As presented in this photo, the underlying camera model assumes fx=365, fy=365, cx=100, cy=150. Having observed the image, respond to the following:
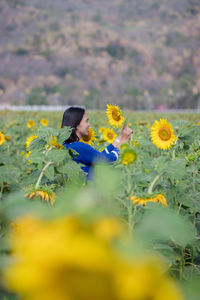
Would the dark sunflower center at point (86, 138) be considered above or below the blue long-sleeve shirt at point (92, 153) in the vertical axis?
above

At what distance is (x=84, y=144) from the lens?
2137 millimetres

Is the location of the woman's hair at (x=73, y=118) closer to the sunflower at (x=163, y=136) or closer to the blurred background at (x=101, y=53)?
the sunflower at (x=163, y=136)

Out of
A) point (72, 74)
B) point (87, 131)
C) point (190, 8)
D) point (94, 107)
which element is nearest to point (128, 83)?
point (72, 74)

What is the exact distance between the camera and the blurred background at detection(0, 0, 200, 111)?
52.7 m

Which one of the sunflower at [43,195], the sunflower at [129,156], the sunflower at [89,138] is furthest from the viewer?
the sunflower at [89,138]

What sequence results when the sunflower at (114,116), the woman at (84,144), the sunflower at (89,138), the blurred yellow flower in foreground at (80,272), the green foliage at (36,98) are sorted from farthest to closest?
the green foliage at (36,98), the sunflower at (89,138), the woman at (84,144), the sunflower at (114,116), the blurred yellow flower in foreground at (80,272)

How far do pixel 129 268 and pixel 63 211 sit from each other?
0.30 ft

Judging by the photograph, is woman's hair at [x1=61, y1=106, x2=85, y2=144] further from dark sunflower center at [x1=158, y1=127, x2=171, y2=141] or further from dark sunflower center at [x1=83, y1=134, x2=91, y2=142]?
dark sunflower center at [x1=158, y1=127, x2=171, y2=141]

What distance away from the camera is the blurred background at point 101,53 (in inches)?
2076

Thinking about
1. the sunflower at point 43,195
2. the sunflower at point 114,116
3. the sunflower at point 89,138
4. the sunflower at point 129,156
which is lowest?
the sunflower at point 43,195

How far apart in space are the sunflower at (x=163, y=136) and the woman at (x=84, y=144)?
197mm

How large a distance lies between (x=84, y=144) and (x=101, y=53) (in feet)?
222

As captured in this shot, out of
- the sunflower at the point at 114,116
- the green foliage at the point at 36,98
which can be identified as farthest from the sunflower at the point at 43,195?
the green foliage at the point at 36,98

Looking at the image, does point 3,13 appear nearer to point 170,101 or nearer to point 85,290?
point 170,101
